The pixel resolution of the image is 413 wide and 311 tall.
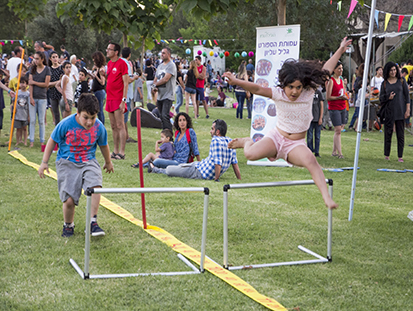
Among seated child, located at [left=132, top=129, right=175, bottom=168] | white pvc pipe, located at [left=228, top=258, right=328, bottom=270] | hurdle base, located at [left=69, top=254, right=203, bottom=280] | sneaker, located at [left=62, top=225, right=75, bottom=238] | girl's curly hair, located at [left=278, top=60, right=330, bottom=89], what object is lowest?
white pvc pipe, located at [left=228, top=258, right=328, bottom=270]

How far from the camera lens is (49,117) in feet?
54.9

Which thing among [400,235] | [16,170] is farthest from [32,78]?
[400,235]

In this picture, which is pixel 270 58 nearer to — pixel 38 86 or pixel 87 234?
pixel 38 86

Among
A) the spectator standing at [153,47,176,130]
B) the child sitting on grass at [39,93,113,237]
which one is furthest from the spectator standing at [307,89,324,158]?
the child sitting on grass at [39,93,113,237]

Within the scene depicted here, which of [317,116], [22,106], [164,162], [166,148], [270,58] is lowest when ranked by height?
[164,162]

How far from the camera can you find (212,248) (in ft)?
16.7

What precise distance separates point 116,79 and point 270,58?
3191 mm

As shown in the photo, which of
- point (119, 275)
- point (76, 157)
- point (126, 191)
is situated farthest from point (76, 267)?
point (76, 157)

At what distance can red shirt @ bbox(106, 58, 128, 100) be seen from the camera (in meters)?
9.62

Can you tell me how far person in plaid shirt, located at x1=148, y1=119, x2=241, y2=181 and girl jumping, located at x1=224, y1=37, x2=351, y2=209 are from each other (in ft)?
10.9

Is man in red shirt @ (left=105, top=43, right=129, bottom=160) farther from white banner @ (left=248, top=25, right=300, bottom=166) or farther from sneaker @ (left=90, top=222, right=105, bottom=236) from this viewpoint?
sneaker @ (left=90, top=222, right=105, bottom=236)

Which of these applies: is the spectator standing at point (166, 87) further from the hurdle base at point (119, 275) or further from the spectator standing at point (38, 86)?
the hurdle base at point (119, 275)

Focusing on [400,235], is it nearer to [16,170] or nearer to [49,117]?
[16,170]

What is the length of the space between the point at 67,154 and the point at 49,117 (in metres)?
12.3
